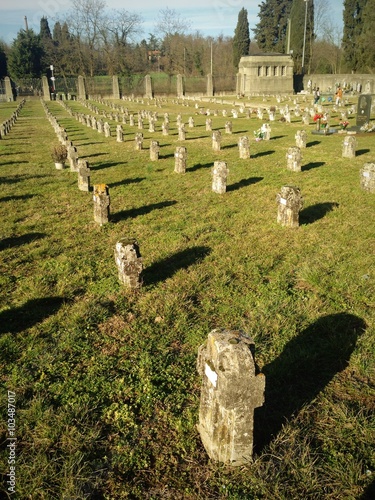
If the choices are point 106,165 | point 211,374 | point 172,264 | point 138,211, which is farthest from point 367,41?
point 211,374

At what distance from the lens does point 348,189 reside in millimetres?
10398

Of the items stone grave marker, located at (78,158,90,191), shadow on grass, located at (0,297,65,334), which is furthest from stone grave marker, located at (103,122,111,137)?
shadow on grass, located at (0,297,65,334)

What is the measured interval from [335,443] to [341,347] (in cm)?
141

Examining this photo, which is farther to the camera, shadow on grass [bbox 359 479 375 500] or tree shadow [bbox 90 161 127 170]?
tree shadow [bbox 90 161 127 170]

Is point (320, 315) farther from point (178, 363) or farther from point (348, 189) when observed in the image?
point (348, 189)

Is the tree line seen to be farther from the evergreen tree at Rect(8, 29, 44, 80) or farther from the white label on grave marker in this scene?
the white label on grave marker

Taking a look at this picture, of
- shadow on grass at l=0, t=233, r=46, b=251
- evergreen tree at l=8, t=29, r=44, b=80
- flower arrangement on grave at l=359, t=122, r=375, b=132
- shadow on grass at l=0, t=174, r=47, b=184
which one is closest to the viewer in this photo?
shadow on grass at l=0, t=233, r=46, b=251

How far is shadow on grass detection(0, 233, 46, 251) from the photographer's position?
24.8ft

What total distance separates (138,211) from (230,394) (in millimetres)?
7183

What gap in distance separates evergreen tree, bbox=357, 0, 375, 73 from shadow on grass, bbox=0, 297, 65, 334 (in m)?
59.4

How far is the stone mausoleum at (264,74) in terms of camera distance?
5450 cm

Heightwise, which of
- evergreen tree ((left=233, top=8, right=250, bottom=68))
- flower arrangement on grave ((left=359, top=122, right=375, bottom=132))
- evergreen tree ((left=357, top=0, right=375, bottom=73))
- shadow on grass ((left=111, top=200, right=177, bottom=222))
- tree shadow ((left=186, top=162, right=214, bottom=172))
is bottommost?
shadow on grass ((left=111, top=200, right=177, bottom=222))

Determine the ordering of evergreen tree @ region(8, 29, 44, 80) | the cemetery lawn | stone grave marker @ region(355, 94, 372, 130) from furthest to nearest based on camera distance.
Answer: evergreen tree @ region(8, 29, 44, 80)
stone grave marker @ region(355, 94, 372, 130)
the cemetery lawn

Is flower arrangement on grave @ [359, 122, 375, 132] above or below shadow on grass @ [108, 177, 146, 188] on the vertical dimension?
above
